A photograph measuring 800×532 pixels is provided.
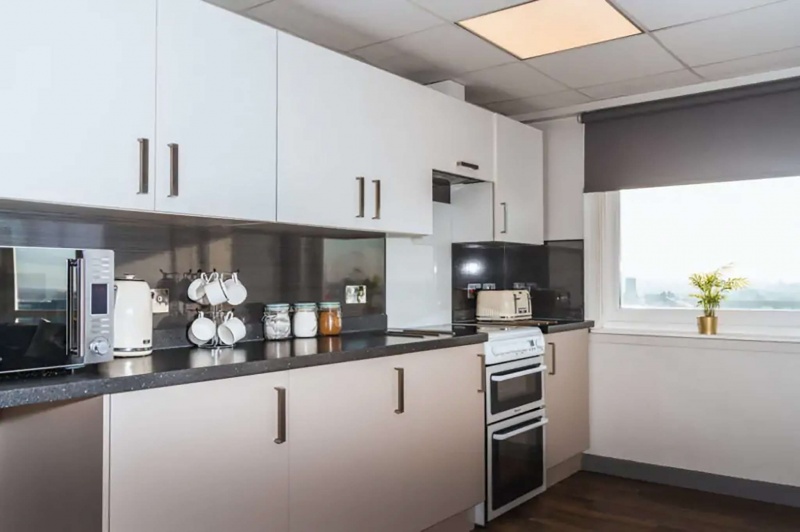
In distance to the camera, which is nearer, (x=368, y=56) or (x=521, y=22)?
(x=521, y=22)

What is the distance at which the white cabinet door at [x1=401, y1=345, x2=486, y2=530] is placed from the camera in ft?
8.60

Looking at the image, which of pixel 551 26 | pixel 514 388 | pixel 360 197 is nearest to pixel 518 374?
pixel 514 388

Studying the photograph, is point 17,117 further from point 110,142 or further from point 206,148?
point 206,148

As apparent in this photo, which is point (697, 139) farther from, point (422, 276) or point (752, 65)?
point (422, 276)

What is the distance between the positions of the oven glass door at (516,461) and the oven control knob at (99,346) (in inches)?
72.0

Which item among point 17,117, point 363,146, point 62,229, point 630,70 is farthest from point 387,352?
point 630,70

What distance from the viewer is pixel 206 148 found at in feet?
7.05

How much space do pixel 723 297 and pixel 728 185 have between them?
0.62 metres

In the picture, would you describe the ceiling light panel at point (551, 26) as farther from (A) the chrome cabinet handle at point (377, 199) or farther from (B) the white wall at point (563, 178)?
(B) the white wall at point (563, 178)

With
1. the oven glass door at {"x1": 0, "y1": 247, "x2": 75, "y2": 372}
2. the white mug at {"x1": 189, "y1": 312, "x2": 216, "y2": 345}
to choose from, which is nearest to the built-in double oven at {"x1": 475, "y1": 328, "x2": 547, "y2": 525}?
the white mug at {"x1": 189, "y1": 312, "x2": 216, "y2": 345}

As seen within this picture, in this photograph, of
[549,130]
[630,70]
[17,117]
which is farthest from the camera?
[549,130]

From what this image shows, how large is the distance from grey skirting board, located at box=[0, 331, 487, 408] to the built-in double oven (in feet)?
1.02

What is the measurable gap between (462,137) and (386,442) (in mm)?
1625

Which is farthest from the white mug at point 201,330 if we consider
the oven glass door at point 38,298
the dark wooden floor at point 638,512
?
the dark wooden floor at point 638,512
